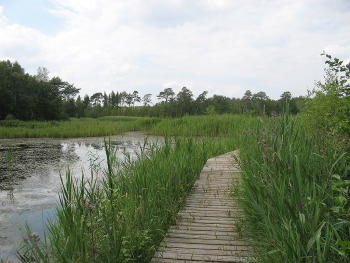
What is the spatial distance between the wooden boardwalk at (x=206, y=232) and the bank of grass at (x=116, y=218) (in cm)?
12

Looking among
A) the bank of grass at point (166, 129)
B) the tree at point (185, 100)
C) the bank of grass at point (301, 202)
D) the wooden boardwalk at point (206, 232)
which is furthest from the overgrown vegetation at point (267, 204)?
the tree at point (185, 100)

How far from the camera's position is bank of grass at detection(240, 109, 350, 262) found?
1.19m

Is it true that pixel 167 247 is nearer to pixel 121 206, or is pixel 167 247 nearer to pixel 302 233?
pixel 121 206

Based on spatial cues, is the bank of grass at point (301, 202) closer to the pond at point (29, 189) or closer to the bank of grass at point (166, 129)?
the pond at point (29, 189)

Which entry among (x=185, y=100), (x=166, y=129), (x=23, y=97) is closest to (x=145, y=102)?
(x=185, y=100)

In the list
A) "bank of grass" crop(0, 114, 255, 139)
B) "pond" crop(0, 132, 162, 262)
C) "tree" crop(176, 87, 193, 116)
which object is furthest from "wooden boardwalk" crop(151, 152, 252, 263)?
"tree" crop(176, 87, 193, 116)

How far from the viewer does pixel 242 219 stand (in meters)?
2.31

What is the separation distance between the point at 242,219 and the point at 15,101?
93.1 feet

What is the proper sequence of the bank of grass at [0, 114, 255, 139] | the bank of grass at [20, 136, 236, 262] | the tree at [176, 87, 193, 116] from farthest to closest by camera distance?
the tree at [176, 87, 193, 116]
the bank of grass at [0, 114, 255, 139]
the bank of grass at [20, 136, 236, 262]

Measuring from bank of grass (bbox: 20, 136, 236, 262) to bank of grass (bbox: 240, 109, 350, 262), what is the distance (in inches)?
34.1

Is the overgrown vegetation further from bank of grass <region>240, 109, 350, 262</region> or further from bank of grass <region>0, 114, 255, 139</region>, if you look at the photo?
bank of grass <region>0, 114, 255, 139</region>

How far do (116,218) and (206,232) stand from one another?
34.1 inches

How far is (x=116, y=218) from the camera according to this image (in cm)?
188

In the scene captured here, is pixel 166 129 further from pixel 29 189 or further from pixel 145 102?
pixel 145 102
